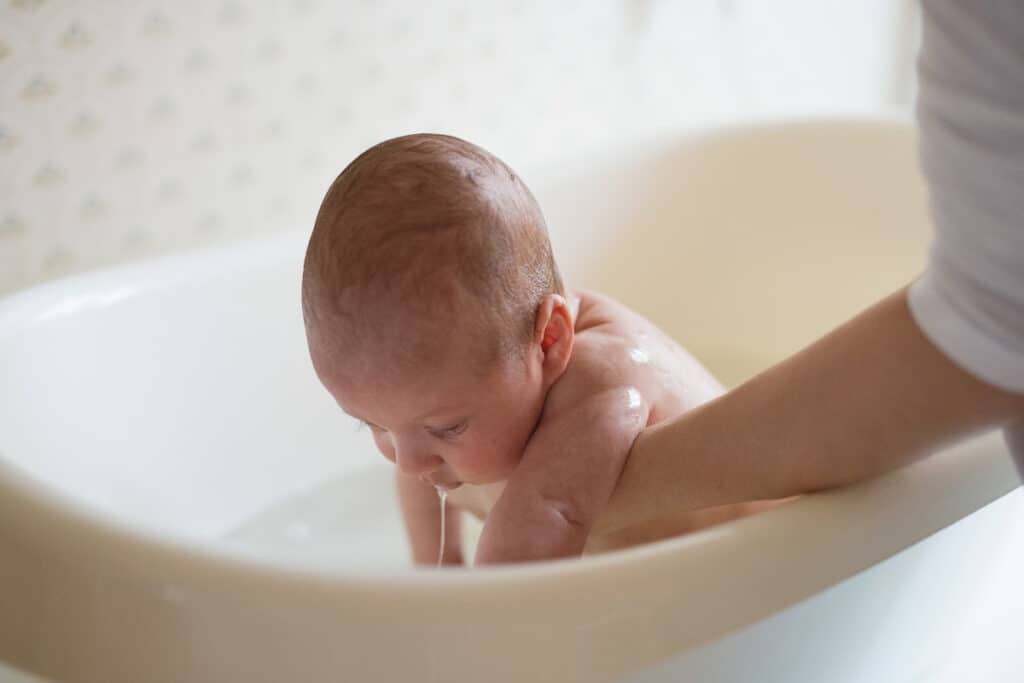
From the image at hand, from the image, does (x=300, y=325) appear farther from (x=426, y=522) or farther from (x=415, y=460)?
(x=415, y=460)

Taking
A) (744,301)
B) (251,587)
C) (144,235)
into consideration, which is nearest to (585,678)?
(251,587)

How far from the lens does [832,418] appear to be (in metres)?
0.65

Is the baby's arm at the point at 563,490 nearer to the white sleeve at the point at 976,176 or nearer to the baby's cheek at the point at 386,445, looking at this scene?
the baby's cheek at the point at 386,445

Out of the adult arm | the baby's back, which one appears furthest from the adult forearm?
the baby's back

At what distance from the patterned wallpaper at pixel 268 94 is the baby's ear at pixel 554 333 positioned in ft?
2.19

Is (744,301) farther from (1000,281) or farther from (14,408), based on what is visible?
(1000,281)

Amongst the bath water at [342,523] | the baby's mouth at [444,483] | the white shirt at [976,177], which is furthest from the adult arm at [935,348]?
the bath water at [342,523]

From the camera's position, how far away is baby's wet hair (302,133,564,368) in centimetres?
81

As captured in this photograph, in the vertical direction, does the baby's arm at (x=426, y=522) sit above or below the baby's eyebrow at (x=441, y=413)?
below

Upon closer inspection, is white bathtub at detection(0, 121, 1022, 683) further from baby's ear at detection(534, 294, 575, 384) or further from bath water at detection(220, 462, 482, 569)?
baby's ear at detection(534, 294, 575, 384)

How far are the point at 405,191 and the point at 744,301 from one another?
113 cm

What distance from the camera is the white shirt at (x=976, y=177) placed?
1.72 feet

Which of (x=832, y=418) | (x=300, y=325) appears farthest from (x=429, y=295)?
(x=300, y=325)

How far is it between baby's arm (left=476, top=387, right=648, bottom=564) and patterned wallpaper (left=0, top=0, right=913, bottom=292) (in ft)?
2.40
